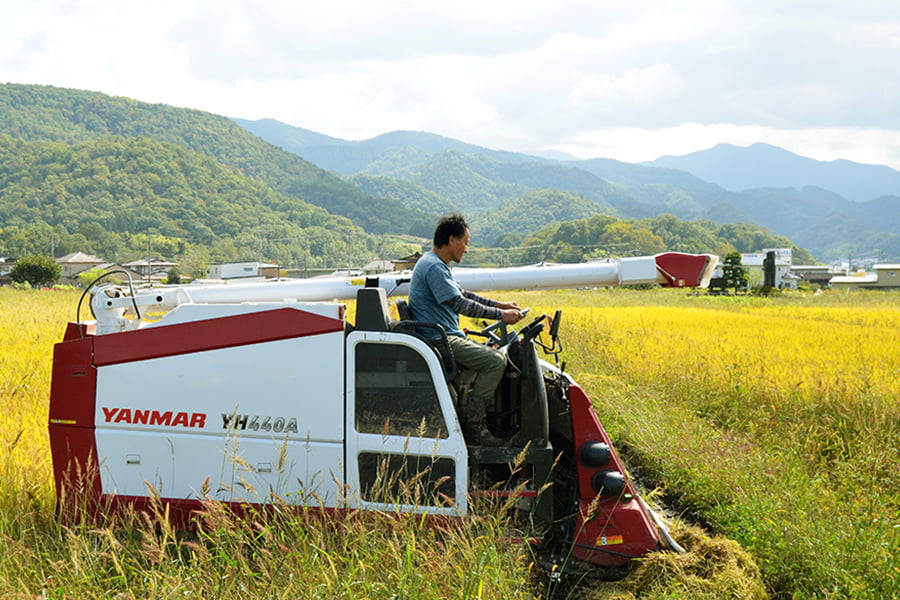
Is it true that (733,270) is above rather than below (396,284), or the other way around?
below

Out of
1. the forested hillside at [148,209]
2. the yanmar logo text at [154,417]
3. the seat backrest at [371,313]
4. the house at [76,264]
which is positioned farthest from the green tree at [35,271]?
the seat backrest at [371,313]

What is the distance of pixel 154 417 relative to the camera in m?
4.82

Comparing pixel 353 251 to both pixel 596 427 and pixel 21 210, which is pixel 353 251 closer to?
pixel 21 210

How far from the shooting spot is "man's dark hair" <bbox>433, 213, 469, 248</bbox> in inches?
215

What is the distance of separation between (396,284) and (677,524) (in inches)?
127

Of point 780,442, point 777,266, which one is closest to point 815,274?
point 777,266

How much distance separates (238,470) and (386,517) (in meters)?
1.15

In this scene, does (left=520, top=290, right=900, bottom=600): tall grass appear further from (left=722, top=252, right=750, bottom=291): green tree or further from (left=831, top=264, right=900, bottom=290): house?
(left=831, top=264, right=900, bottom=290): house

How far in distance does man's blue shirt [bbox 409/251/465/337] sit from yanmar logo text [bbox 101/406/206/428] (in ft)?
5.62

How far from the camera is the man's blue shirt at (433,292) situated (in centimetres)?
518

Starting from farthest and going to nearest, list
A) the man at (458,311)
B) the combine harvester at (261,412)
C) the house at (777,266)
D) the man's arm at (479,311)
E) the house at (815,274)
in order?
1. the house at (815,274)
2. the house at (777,266)
3. the man's arm at (479,311)
4. the man at (458,311)
5. the combine harvester at (261,412)

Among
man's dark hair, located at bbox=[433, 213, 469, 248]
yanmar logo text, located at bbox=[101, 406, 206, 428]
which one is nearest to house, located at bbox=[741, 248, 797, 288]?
man's dark hair, located at bbox=[433, 213, 469, 248]

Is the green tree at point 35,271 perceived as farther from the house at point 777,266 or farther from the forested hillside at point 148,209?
the house at point 777,266

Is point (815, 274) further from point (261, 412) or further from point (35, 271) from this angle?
point (261, 412)
